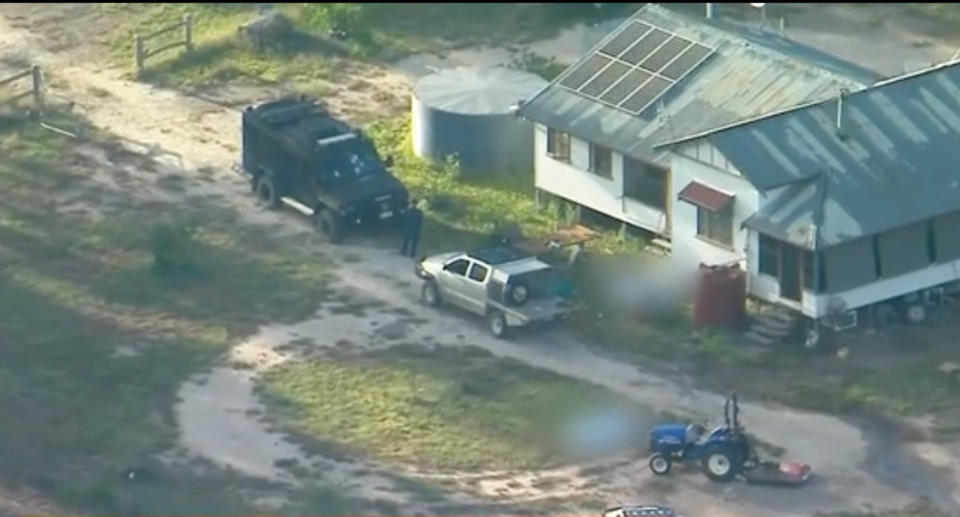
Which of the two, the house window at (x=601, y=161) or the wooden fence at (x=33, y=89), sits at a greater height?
the wooden fence at (x=33, y=89)

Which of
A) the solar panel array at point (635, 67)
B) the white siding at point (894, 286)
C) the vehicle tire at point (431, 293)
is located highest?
the solar panel array at point (635, 67)

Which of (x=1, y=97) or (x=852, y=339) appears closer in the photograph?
(x=852, y=339)

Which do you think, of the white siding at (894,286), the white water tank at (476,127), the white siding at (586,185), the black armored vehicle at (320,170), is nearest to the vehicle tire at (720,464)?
the white siding at (894,286)

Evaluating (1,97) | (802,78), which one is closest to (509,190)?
(802,78)

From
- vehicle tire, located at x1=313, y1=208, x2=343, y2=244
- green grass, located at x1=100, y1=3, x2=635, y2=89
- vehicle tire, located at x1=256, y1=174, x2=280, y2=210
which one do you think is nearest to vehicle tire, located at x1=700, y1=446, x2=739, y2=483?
vehicle tire, located at x1=313, y1=208, x2=343, y2=244

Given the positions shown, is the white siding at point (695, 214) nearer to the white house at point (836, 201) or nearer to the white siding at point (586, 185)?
the white house at point (836, 201)

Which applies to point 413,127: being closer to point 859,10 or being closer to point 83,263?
point 83,263

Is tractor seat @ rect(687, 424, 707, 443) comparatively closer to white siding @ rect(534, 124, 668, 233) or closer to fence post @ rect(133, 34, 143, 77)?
white siding @ rect(534, 124, 668, 233)
